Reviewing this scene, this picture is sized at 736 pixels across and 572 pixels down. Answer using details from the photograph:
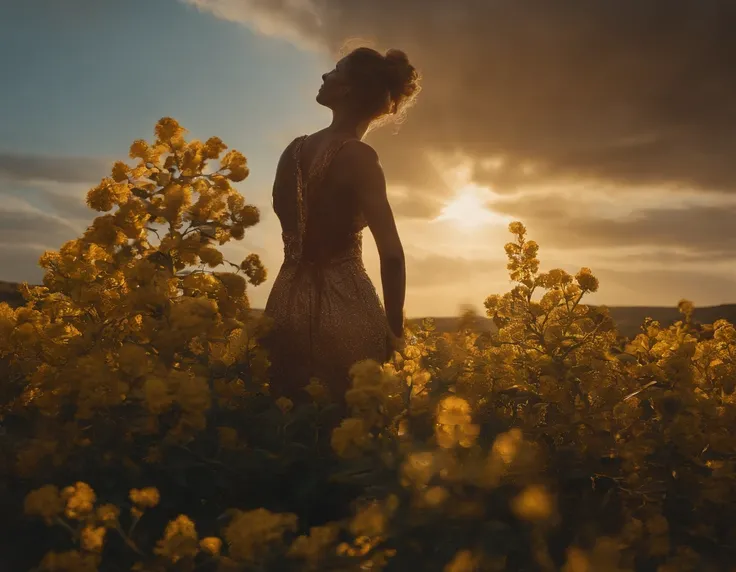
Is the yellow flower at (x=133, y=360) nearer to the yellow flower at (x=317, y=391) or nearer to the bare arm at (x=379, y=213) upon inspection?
the yellow flower at (x=317, y=391)

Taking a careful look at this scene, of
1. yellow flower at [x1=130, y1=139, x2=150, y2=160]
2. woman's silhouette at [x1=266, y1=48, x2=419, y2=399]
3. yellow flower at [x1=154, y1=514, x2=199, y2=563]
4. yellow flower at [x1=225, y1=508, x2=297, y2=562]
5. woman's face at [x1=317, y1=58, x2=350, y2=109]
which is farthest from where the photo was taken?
yellow flower at [x1=130, y1=139, x2=150, y2=160]

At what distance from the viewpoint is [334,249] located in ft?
11.8

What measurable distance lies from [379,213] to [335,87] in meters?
0.73

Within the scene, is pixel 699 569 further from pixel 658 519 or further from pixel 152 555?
pixel 152 555

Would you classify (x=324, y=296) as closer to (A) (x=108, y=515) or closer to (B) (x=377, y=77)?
(B) (x=377, y=77)

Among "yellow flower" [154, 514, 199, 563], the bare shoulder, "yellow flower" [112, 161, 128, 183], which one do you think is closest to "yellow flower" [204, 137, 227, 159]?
"yellow flower" [112, 161, 128, 183]

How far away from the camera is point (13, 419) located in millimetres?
3285

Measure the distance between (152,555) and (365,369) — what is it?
1.00 meters

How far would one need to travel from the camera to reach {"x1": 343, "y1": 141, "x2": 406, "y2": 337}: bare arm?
3.39 metres

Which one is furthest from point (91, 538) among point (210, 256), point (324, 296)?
point (324, 296)

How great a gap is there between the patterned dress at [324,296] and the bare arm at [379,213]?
0.10 meters

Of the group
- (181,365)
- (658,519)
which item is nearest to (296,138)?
(181,365)

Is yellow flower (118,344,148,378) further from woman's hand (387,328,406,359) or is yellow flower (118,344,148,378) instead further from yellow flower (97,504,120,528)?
woman's hand (387,328,406,359)

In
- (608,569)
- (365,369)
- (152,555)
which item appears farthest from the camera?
(152,555)
